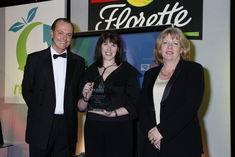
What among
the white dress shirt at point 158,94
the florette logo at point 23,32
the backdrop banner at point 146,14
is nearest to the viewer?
the white dress shirt at point 158,94

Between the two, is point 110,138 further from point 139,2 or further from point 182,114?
point 139,2

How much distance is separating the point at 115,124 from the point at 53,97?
0.55 metres

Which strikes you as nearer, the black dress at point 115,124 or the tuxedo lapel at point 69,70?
the black dress at point 115,124

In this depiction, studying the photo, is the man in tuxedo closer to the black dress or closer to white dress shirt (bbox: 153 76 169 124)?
the black dress

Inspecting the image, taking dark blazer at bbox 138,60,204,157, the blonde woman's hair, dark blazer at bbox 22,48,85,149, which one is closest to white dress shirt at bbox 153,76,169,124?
dark blazer at bbox 138,60,204,157

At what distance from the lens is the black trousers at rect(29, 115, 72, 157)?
2.64 m

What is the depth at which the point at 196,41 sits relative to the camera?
2955 mm

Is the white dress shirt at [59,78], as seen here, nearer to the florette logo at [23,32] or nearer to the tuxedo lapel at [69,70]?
the tuxedo lapel at [69,70]

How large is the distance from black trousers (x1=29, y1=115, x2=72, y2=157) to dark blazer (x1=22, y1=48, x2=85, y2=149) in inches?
1.6

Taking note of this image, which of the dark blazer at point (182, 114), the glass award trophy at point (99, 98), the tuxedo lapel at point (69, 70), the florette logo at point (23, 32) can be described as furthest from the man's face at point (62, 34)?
the florette logo at point (23, 32)

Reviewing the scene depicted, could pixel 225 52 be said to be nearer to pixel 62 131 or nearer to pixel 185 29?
pixel 185 29

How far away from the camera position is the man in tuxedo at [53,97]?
2.62m

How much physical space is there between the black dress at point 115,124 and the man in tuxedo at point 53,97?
0.74 feet
